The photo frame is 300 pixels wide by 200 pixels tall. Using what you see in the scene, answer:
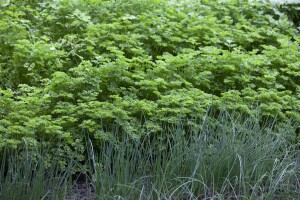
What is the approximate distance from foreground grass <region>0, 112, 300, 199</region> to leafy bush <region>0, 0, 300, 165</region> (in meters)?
0.36

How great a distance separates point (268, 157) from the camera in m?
4.29

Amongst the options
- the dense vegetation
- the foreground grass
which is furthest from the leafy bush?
the foreground grass

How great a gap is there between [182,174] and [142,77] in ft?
4.78

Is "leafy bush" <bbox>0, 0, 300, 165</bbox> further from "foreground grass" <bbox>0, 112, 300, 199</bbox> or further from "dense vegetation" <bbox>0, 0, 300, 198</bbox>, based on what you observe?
"foreground grass" <bbox>0, 112, 300, 199</bbox>

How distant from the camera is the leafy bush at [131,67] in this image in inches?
187

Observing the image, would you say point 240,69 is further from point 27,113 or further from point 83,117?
point 27,113

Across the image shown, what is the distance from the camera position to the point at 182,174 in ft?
13.6

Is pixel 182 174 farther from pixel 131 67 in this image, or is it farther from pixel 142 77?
pixel 131 67

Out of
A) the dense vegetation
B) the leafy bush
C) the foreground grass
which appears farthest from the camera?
the leafy bush

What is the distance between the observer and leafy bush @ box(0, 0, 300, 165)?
15.6 feet

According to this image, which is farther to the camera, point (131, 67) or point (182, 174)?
point (131, 67)

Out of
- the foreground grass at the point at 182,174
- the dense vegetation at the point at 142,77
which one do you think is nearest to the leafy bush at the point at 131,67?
the dense vegetation at the point at 142,77

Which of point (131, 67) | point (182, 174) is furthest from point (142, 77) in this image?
point (182, 174)

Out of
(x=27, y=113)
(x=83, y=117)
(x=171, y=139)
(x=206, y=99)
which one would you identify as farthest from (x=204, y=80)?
(x=27, y=113)
